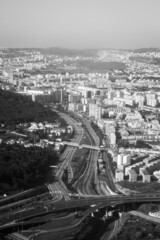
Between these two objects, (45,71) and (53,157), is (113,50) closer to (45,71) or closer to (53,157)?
(45,71)

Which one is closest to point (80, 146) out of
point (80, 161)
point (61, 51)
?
point (80, 161)

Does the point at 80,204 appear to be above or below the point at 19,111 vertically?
below

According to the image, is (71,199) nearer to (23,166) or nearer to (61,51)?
(23,166)

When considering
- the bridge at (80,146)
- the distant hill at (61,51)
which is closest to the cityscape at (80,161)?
the bridge at (80,146)

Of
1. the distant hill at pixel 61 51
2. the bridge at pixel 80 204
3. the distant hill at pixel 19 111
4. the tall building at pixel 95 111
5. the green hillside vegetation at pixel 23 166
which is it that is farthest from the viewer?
the distant hill at pixel 61 51

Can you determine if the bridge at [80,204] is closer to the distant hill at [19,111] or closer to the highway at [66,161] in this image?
the highway at [66,161]

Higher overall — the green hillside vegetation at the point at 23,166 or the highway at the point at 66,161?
the green hillside vegetation at the point at 23,166
